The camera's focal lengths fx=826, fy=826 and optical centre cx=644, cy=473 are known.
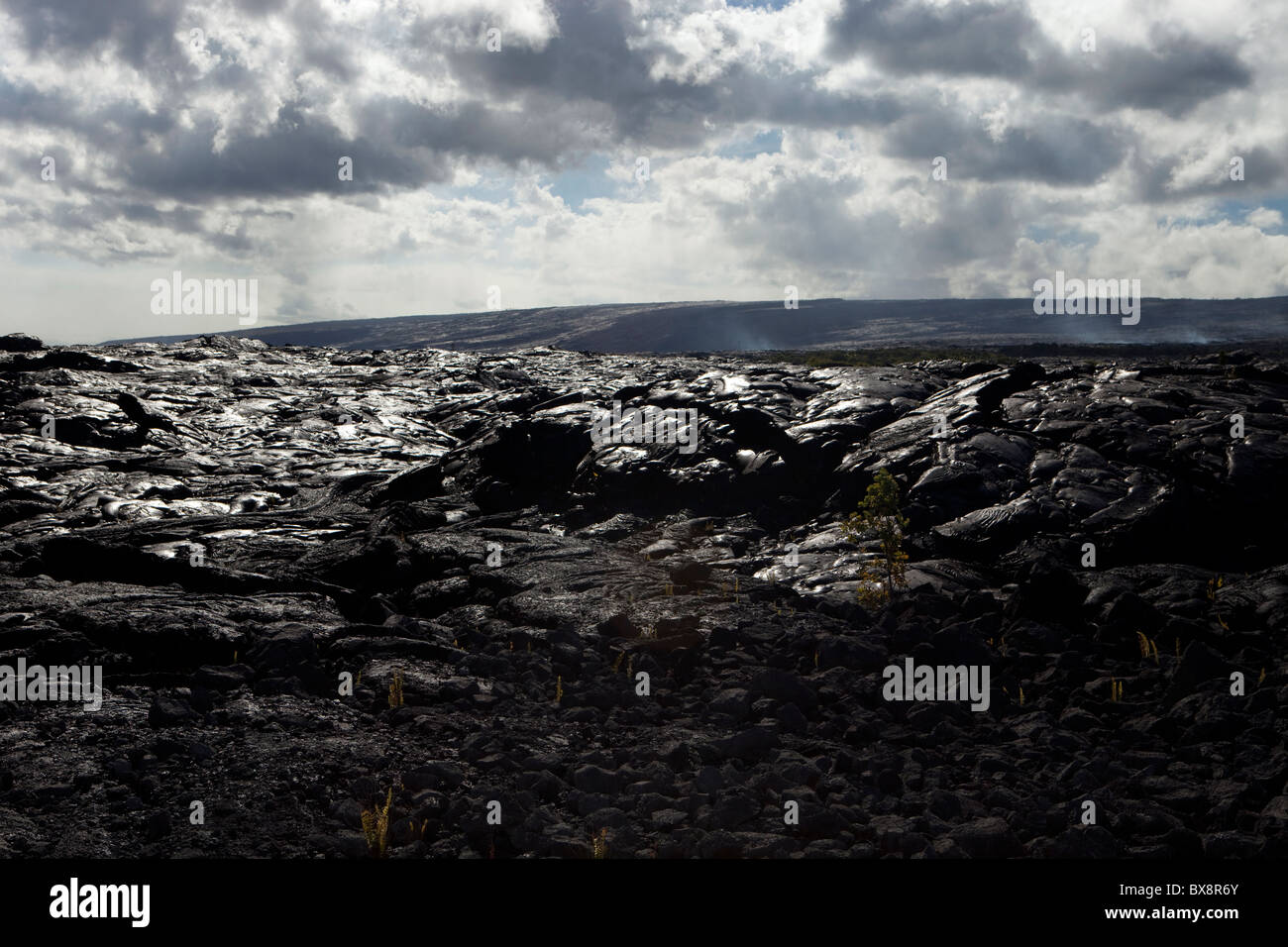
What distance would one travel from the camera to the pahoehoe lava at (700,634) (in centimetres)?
801

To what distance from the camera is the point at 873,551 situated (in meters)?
16.7

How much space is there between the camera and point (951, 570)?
15.3m

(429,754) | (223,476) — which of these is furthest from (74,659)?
(223,476)

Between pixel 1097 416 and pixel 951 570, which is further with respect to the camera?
pixel 1097 416

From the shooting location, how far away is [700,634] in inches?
497

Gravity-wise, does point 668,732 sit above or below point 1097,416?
below

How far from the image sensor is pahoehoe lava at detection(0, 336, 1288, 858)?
801cm
